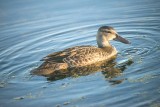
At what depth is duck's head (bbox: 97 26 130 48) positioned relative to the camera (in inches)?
506

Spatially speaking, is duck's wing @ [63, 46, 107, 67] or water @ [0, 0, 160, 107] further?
duck's wing @ [63, 46, 107, 67]

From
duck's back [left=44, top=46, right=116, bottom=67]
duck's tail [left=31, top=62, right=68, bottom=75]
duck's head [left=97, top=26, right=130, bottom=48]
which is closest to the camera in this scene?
duck's tail [left=31, top=62, right=68, bottom=75]

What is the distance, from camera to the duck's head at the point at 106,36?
42.2 feet

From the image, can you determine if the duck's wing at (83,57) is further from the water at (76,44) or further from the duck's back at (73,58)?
the water at (76,44)

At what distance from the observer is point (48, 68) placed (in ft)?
37.6

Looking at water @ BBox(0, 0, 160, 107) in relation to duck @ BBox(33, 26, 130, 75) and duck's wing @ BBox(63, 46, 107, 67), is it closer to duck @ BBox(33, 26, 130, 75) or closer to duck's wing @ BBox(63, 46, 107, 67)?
duck @ BBox(33, 26, 130, 75)

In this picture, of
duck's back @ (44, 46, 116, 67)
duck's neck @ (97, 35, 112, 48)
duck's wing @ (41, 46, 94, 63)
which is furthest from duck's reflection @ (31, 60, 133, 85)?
duck's neck @ (97, 35, 112, 48)

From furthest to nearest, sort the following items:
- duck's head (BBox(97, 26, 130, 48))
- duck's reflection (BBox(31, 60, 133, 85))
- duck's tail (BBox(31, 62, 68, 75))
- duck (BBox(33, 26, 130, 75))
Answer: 1. duck's head (BBox(97, 26, 130, 48))
2. duck (BBox(33, 26, 130, 75))
3. duck's tail (BBox(31, 62, 68, 75))
4. duck's reflection (BBox(31, 60, 133, 85))

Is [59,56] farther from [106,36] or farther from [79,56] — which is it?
[106,36]

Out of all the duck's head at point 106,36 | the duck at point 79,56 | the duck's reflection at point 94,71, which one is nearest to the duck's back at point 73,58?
the duck at point 79,56

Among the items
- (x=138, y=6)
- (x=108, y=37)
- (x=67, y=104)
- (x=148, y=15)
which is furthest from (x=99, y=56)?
(x=138, y=6)

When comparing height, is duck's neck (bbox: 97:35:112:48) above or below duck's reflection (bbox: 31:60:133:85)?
above

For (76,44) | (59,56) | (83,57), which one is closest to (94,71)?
(83,57)

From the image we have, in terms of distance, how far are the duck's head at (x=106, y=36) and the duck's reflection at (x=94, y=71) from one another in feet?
3.64
